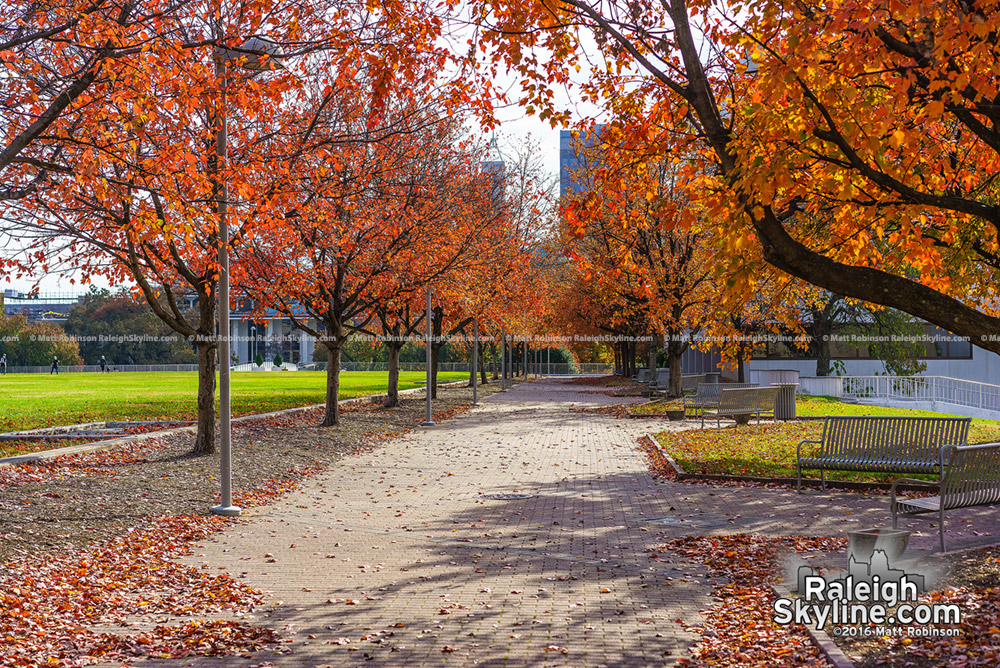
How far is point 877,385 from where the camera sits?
3381 centimetres

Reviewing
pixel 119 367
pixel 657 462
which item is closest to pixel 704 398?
pixel 657 462

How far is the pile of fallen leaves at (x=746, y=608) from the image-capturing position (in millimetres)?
5277

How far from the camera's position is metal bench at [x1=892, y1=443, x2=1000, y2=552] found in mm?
8133

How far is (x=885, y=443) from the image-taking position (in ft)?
38.2

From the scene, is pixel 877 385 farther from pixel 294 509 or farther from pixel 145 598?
pixel 145 598

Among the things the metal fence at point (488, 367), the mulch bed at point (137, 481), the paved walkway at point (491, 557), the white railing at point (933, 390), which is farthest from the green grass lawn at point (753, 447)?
the metal fence at point (488, 367)

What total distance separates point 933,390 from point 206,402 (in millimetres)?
25704

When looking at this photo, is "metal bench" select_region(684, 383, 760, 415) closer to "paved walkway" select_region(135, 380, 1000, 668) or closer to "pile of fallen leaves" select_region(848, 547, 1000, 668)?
"paved walkway" select_region(135, 380, 1000, 668)

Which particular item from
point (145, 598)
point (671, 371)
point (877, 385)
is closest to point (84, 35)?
point (145, 598)

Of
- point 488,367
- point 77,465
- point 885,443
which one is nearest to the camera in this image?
point 885,443

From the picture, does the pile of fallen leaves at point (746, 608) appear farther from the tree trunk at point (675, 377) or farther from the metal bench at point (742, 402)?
the tree trunk at point (675, 377)

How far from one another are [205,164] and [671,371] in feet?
72.7

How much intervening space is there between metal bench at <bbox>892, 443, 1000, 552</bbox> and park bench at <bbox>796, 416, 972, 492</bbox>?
2258 millimetres

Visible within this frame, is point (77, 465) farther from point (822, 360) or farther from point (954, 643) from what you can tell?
point (822, 360)
